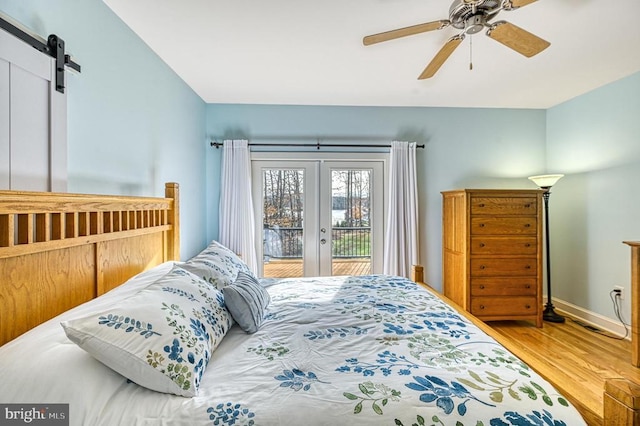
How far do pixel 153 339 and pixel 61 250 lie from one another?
2.02ft

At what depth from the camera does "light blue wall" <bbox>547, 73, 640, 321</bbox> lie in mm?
2979

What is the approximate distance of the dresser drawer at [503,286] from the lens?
322 centimetres

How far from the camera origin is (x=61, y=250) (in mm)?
1229

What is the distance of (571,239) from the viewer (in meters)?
3.62

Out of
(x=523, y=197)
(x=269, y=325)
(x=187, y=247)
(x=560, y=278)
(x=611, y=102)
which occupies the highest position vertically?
(x=611, y=102)

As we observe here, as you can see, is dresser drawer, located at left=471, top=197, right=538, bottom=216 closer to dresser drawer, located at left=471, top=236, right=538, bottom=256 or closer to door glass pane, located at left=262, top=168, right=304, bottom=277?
dresser drawer, located at left=471, top=236, right=538, bottom=256

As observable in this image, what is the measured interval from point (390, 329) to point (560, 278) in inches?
138

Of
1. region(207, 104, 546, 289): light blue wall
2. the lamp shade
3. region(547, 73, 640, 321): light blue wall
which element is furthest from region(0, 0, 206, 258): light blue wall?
region(547, 73, 640, 321): light blue wall

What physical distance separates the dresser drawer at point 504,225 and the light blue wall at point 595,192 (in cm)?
72

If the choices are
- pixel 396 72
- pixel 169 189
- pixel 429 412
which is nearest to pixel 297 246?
pixel 169 189

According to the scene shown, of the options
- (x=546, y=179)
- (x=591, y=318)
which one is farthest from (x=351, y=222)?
(x=591, y=318)

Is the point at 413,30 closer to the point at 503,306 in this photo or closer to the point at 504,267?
the point at 504,267

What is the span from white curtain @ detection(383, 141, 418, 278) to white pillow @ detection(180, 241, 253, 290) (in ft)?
6.84

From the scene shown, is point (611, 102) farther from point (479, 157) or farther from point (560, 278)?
point (560, 278)
